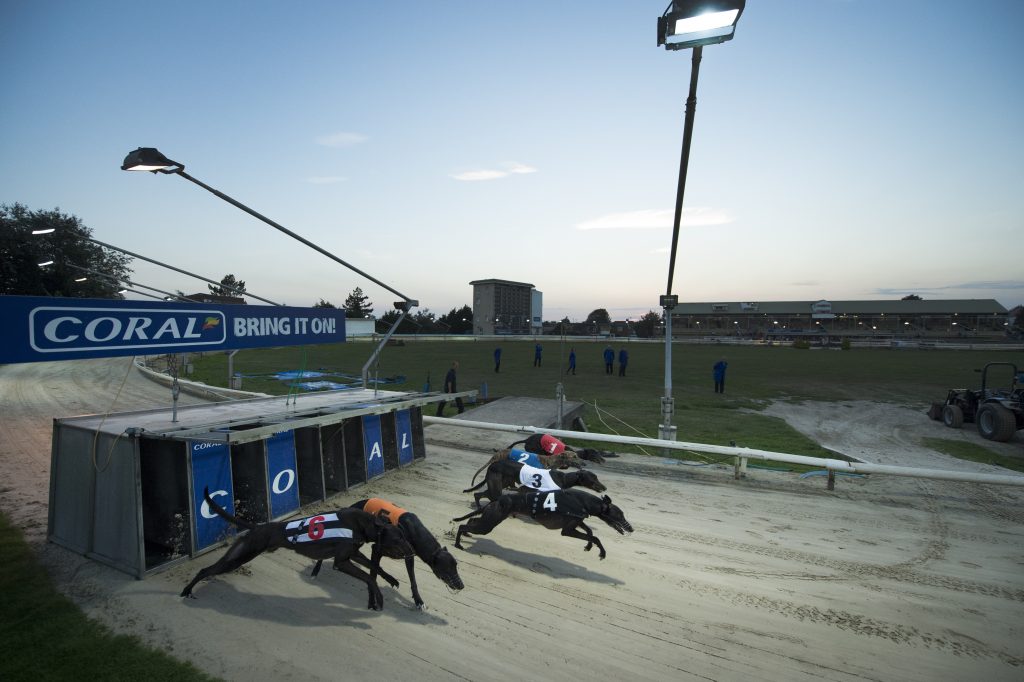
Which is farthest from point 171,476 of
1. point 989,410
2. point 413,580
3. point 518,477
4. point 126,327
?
point 989,410

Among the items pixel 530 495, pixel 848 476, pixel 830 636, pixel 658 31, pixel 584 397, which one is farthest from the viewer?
pixel 584 397

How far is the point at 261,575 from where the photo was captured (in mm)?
4766

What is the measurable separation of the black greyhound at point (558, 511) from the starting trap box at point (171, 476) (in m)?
2.56

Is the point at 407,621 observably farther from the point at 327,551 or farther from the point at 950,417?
the point at 950,417

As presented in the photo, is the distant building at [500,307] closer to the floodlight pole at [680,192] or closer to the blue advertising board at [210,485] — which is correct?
the floodlight pole at [680,192]

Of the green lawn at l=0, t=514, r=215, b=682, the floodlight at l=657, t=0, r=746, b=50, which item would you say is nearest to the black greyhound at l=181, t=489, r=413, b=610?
the green lawn at l=0, t=514, r=215, b=682

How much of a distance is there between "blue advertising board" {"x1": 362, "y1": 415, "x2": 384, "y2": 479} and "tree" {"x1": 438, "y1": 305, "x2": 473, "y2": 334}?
61838 millimetres

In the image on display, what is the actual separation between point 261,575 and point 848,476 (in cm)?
934

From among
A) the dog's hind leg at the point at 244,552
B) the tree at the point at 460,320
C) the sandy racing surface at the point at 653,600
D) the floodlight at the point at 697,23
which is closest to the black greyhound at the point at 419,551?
the sandy racing surface at the point at 653,600

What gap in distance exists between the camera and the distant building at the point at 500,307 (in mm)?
80162

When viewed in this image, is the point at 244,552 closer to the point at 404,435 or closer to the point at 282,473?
the point at 282,473

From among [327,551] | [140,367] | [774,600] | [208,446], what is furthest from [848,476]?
[140,367]

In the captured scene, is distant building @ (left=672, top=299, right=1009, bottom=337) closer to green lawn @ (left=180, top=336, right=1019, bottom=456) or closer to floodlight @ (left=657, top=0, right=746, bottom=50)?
green lawn @ (left=180, top=336, right=1019, bottom=456)

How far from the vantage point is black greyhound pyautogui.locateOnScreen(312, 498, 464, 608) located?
13.0ft
